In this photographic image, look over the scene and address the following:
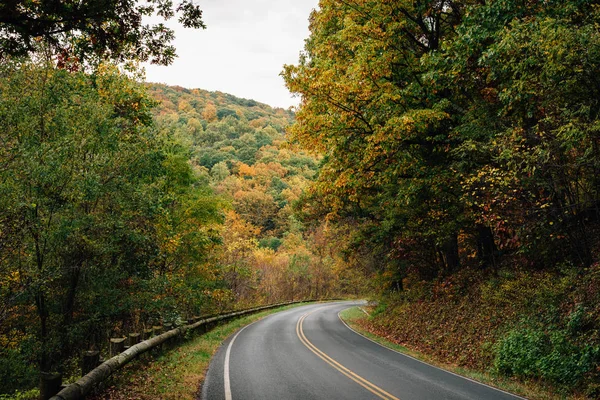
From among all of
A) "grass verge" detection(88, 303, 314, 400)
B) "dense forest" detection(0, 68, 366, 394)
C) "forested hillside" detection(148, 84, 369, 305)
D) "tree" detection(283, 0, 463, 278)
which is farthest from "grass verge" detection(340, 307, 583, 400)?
"dense forest" detection(0, 68, 366, 394)

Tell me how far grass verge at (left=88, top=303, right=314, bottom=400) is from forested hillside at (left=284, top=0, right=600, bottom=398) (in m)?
6.82

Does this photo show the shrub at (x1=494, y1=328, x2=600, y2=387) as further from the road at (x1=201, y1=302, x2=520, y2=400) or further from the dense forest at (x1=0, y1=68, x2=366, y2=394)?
the dense forest at (x1=0, y1=68, x2=366, y2=394)

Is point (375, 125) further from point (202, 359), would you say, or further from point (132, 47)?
point (202, 359)

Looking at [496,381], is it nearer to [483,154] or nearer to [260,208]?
[483,154]

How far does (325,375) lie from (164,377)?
3812mm

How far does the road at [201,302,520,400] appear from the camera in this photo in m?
7.57

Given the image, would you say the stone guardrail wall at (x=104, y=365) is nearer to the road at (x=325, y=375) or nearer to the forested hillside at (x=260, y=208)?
the road at (x=325, y=375)

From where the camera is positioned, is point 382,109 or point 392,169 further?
point 392,169

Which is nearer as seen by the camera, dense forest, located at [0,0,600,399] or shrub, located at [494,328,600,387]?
dense forest, located at [0,0,600,399]

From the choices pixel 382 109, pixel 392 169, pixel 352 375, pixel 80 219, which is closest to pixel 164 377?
pixel 352 375

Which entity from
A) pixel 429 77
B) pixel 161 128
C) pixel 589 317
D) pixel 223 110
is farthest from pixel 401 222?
pixel 223 110

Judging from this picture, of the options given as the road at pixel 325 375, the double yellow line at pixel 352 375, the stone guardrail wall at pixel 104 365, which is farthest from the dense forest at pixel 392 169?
the double yellow line at pixel 352 375

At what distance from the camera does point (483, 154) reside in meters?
11.5

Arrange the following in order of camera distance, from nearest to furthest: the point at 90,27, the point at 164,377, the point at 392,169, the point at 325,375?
the point at 90,27, the point at 164,377, the point at 325,375, the point at 392,169
